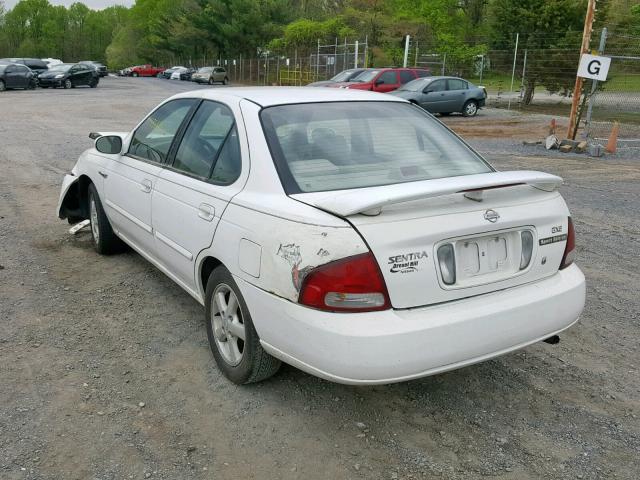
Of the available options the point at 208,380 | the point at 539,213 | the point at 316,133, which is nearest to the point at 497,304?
the point at 539,213

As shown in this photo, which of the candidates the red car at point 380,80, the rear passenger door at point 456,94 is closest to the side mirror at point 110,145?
the red car at point 380,80

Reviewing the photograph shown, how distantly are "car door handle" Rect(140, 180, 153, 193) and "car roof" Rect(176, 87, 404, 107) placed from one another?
2.20 ft

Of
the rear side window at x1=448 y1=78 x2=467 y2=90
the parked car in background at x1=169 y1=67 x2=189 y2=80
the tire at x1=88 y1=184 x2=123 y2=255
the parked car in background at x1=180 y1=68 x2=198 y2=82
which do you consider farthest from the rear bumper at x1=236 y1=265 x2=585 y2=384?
the parked car in background at x1=169 y1=67 x2=189 y2=80

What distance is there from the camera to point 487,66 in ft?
97.3

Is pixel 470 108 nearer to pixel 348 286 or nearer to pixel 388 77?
pixel 388 77

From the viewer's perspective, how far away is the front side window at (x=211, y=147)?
347 centimetres

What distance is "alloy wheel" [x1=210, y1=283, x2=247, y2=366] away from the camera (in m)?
3.29

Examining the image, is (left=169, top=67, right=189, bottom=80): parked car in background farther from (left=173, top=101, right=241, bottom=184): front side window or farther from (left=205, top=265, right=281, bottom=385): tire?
(left=205, top=265, right=281, bottom=385): tire

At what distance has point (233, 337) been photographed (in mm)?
3387

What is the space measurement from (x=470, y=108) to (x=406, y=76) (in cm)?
259

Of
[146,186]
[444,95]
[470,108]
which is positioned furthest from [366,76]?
[146,186]

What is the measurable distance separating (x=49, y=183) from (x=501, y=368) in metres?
7.54

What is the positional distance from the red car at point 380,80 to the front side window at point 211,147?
57.3 ft

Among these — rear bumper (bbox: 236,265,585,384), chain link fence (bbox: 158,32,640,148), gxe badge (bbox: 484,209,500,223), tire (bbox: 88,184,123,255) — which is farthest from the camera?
chain link fence (bbox: 158,32,640,148)
